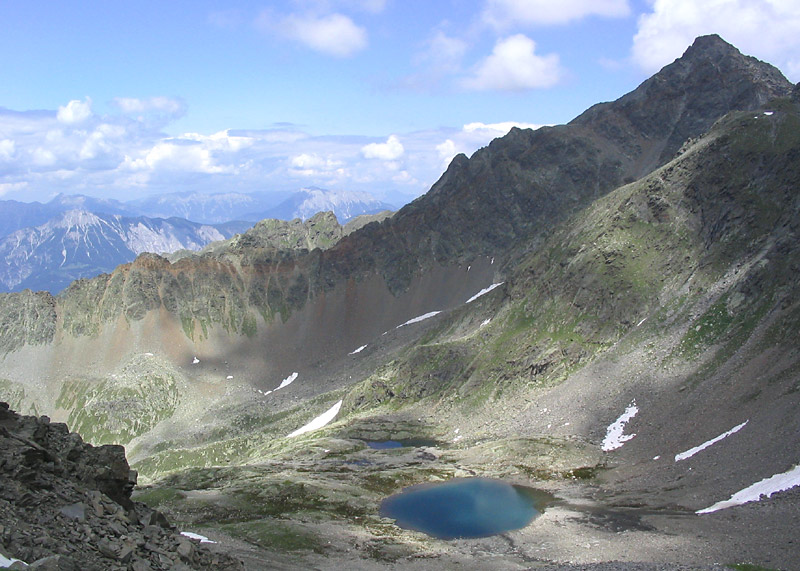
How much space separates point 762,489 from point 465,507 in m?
35.1

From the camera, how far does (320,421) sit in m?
161

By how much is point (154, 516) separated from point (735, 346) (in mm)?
86432

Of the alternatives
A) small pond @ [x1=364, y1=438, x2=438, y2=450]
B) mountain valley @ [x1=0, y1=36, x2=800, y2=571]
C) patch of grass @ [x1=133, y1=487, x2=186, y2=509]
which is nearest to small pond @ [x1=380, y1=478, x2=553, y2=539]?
mountain valley @ [x1=0, y1=36, x2=800, y2=571]

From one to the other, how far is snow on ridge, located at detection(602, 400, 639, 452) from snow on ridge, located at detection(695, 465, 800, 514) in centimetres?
3298

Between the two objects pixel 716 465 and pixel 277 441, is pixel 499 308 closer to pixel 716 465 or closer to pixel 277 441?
pixel 277 441

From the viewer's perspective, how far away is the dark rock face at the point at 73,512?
24172 millimetres

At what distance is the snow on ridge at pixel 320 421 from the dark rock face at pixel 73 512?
12319 cm

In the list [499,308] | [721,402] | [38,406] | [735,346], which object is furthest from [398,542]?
[38,406]

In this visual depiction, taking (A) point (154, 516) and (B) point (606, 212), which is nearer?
(A) point (154, 516)

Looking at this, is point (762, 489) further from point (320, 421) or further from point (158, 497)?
point (320, 421)

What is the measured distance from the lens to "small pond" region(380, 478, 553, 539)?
72188 millimetres

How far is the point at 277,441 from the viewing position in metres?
148

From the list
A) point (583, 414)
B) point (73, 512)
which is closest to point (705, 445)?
point (583, 414)

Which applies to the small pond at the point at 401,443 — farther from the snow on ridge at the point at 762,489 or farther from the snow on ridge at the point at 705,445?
the snow on ridge at the point at 762,489
